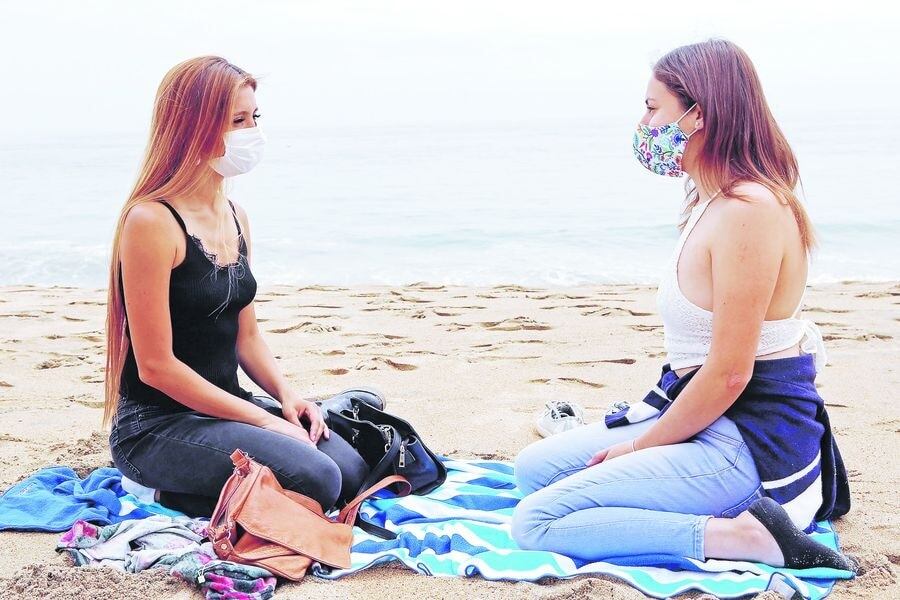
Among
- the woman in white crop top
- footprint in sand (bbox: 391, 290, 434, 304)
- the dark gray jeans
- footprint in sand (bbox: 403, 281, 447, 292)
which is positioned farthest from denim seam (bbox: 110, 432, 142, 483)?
footprint in sand (bbox: 403, 281, 447, 292)

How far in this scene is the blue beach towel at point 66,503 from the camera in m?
3.24

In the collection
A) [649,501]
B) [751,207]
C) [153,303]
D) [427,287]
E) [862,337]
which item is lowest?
[427,287]

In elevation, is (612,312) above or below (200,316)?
below

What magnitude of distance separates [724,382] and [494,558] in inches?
37.0

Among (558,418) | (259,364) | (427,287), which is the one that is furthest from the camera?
(427,287)

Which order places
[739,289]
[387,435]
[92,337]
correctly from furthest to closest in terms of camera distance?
[92,337], [387,435], [739,289]

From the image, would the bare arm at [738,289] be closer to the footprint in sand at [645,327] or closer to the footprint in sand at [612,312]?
the footprint in sand at [645,327]

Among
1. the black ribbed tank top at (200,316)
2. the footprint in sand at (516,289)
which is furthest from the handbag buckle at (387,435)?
the footprint in sand at (516,289)

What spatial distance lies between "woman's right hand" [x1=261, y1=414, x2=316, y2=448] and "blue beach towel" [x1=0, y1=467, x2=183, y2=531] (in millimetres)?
471

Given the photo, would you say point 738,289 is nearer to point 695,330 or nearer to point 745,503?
point 695,330

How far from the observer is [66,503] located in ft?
11.0

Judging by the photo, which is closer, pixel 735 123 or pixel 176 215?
pixel 735 123

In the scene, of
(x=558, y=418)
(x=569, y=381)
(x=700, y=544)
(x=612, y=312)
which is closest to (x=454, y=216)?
(x=612, y=312)

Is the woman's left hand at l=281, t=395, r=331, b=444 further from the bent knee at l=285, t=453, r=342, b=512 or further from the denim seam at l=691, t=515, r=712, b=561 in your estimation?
the denim seam at l=691, t=515, r=712, b=561
